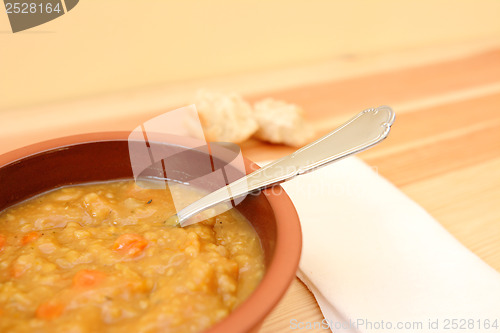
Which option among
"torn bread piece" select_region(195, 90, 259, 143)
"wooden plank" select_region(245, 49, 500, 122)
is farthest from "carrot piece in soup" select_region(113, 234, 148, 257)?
"wooden plank" select_region(245, 49, 500, 122)

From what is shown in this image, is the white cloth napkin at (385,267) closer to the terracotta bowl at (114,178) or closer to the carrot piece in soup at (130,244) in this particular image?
the terracotta bowl at (114,178)

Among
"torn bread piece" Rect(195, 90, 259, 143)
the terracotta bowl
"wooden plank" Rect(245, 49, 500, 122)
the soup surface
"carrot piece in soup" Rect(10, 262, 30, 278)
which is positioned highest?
the terracotta bowl

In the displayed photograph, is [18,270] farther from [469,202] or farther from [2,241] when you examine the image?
[469,202]

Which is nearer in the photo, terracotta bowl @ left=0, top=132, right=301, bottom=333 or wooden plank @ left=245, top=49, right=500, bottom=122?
terracotta bowl @ left=0, top=132, right=301, bottom=333

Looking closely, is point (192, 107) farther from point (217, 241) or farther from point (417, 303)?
point (417, 303)

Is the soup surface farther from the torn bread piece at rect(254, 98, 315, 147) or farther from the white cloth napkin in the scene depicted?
the torn bread piece at rect(254, 98, 315, 147)

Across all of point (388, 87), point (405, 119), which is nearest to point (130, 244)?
point (405, 119)

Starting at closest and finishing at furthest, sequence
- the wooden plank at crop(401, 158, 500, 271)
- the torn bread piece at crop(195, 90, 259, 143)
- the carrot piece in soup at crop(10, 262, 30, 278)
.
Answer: the carrot piece in soup at crop(10, 262, 30, 278) → the wooden plank at crop(401, 158, 500, 271) → the torn bread piece at crop(195, 90, 259, 143)

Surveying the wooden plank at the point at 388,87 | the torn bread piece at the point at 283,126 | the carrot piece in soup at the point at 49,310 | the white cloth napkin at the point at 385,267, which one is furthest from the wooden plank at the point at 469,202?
the carrot piece in soup at the point at 49,310
